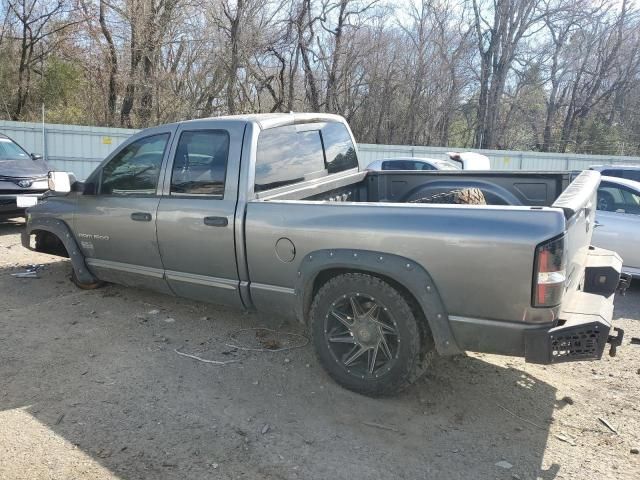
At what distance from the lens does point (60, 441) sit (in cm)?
303

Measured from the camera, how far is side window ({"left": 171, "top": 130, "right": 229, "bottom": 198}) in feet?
13.7

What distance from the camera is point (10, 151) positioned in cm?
988

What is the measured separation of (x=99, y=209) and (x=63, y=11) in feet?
65.4

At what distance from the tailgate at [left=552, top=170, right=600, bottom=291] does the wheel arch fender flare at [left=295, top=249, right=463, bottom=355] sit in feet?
2.48

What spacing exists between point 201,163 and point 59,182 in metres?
1.79

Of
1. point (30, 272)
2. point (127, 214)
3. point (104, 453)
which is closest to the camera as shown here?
point (104, 453)

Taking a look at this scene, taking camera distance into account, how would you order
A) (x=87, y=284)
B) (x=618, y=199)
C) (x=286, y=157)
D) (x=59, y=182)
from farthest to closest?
(x=618, y=199) < (x=87, y=284) < (x=59, y=182) < (x=286, y=157)

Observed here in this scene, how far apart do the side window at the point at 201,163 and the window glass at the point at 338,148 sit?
1179mm

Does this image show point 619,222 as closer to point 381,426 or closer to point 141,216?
A: point 381,426

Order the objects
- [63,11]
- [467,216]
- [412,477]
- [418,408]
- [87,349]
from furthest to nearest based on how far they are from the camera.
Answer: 1. [63,11]
2. [87,349]
3. [418,408]
4. [467,216]
5. [412,477]

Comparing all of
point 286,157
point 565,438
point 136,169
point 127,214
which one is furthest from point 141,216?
point 565,438

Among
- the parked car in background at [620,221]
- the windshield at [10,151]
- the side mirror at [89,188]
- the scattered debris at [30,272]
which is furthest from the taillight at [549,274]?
the windshield at [10,151]

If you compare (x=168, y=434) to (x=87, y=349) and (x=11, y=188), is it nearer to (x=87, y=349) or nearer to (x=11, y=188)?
(x=87, y=349)

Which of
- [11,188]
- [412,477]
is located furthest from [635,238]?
[11,188]
